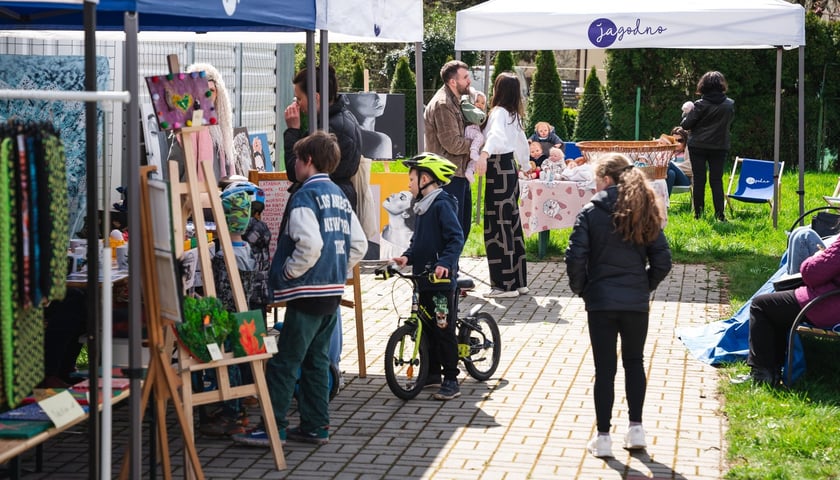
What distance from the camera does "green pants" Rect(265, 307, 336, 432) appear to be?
581cm

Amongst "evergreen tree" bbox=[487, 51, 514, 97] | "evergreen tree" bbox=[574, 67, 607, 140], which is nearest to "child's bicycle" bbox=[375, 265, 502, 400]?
"evergreen tree" bbox=[487, 51, 514, 97]

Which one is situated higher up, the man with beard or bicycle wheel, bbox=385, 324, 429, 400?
the man with beard

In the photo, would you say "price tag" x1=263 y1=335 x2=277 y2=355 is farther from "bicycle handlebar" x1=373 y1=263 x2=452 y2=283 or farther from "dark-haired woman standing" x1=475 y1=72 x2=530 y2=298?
"dark-haired woman standing" x1=475 y1=72 x2=530 y2=298

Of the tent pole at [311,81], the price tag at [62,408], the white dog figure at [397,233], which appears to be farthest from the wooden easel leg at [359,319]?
the white dog figure at [397,233]

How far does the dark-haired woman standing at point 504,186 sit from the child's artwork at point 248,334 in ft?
15.0

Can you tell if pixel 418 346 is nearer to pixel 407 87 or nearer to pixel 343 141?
pixel 343 141

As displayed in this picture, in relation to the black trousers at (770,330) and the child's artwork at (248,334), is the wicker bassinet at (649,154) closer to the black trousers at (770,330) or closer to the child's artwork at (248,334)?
the black trousers at (770,330)

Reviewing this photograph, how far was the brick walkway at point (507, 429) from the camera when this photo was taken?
566 centimetres

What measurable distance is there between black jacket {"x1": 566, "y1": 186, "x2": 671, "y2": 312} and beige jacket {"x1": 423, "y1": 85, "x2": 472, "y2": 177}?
4196mm

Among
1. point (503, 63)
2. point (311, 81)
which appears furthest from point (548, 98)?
point (311, 81)

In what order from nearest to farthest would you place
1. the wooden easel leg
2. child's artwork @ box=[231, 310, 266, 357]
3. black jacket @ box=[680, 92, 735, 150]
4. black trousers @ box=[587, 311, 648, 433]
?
child's artwork @ box=[231, 310, 266, 357] < black trousers @ box=[587, 311, 648, 433] < the wooden easel leg < black jacket @ box=[680, 92, 735, 150]

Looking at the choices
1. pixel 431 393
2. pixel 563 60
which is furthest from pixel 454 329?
pixel 563 60

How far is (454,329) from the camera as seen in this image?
7.02m

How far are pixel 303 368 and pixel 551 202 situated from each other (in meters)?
6.14
